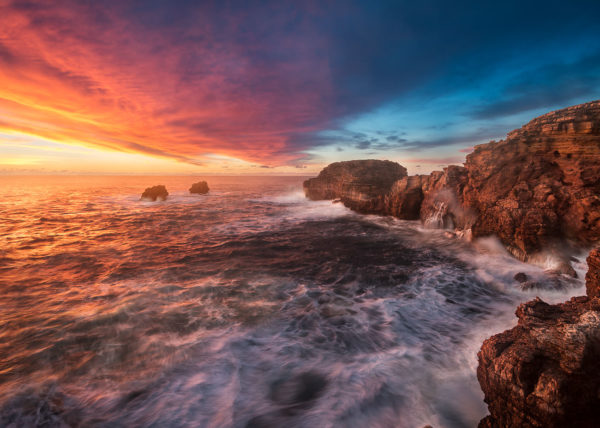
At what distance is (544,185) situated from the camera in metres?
10.5

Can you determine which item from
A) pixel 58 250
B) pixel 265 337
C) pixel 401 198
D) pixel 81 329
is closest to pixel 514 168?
pixel 401 198

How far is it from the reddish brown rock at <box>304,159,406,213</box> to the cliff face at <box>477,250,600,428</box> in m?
19.1

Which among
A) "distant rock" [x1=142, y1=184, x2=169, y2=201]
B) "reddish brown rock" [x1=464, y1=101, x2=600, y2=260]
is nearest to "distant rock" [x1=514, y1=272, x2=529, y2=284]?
"reddish brown rock" [x1=464, y1=101, x2=600, y2=260]

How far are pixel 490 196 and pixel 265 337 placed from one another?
13.3m

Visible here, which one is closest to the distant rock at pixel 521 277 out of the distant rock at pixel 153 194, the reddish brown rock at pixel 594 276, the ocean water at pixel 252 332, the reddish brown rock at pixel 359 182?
the ocean water at pixel 252 332

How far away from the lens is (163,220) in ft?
67.7

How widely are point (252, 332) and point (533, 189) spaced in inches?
534

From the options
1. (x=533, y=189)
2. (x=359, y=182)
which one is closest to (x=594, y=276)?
(x=533, y=189)

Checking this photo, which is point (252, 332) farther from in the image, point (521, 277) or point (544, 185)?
point (544, 185)

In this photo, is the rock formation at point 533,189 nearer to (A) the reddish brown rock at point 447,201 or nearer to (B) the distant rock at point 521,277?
(A) the reddish brown rock at point 447,201

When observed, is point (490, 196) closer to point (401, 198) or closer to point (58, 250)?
point (401, 198)

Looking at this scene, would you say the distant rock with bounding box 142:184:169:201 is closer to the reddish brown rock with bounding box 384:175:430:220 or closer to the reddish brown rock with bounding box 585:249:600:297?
the reddish brown rock with bounding box 384:175:430:220

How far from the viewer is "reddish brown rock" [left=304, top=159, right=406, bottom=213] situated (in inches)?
946

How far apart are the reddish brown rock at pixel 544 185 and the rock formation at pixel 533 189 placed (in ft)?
0.08
